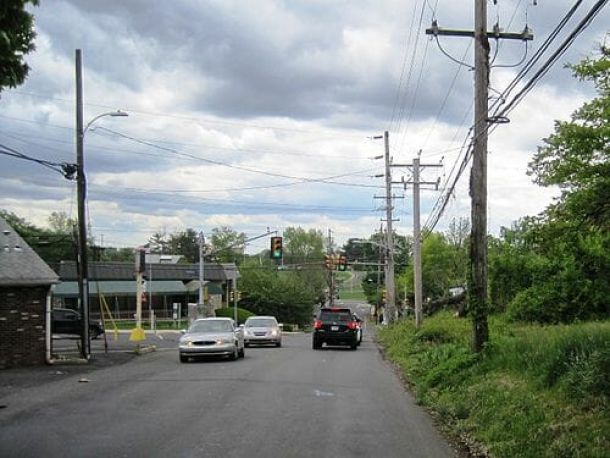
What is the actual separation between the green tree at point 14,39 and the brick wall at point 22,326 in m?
16.7

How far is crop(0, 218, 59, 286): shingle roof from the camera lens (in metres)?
23.0

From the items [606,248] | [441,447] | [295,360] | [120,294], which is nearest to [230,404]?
[441,447]

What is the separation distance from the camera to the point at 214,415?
1231 cm

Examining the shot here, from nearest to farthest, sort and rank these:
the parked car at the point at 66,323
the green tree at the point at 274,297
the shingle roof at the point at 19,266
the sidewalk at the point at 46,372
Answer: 1. the sidewalk at the point at 46,372
2. the shingle roof at the point at 19,266
3. the parked car at the point at 66,323
4. the green tree at the point at 274,297

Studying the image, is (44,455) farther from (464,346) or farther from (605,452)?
(464,346)

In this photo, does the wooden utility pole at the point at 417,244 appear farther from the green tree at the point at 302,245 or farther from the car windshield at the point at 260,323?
the green tree at the point at 302,245

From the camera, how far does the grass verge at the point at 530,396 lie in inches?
342

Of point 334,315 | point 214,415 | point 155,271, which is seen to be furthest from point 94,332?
point 155,271

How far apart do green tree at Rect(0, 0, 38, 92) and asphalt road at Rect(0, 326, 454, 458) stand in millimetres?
4466

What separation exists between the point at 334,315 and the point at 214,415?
71.8 ft

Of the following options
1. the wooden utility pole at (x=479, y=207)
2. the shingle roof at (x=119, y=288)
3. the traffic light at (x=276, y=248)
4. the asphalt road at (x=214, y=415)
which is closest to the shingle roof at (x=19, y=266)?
the asphalt road at (x=214, y=415)

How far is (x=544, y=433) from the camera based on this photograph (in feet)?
29.5

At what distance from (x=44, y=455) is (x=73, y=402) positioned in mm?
5418

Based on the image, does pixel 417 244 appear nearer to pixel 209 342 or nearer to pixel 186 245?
pixel 209 342
